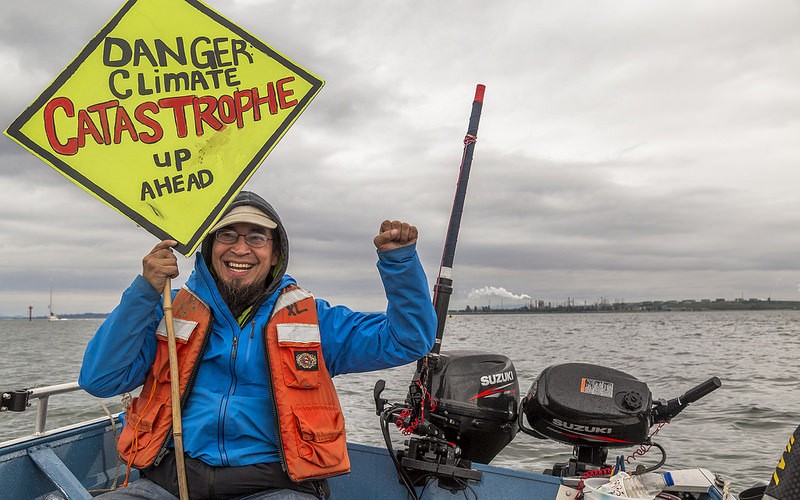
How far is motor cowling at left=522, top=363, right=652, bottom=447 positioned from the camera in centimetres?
331

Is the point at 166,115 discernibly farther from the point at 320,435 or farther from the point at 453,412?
the point at 453,412

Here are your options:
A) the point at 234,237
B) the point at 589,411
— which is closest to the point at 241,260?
the point at 234,237

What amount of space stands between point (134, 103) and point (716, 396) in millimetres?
12404

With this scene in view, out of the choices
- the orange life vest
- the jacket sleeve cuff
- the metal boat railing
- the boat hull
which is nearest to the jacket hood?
the orange life vest

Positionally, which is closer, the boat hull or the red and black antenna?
the boat hull

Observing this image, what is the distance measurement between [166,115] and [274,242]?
2.38 feet

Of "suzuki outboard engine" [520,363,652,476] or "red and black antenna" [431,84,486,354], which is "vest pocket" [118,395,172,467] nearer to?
"red and black antenna" [431,84,486,354]

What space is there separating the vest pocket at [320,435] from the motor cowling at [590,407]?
125cm

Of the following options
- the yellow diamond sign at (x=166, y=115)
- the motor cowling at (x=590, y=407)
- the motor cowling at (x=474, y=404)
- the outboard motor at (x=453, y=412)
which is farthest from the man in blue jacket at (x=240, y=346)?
the motor cowling at (x=590, y=407)

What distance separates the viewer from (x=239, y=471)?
2564 mm

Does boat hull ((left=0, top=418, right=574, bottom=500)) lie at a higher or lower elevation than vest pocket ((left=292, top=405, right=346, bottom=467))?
lower

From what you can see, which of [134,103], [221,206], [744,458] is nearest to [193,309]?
[221,206]

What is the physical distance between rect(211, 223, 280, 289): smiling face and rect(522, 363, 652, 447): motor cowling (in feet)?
5.48

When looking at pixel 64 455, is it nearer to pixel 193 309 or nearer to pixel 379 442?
pixel 193 309
